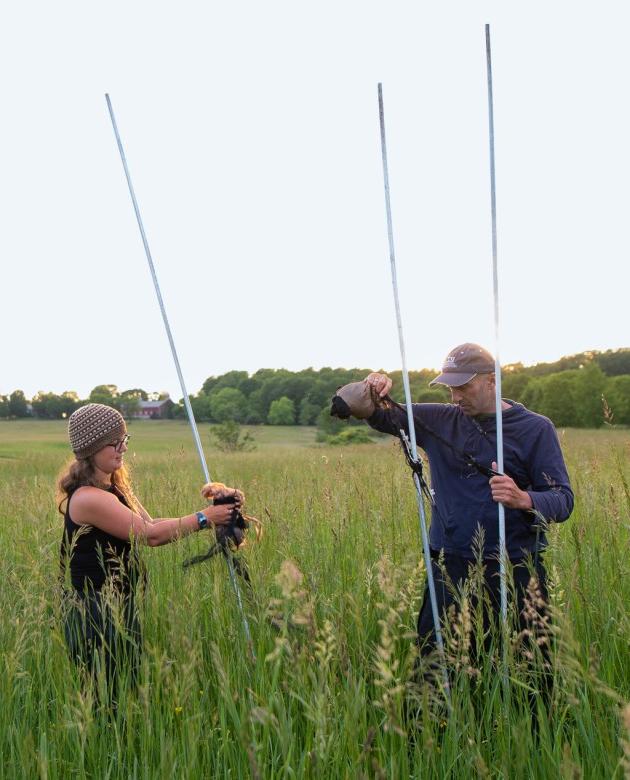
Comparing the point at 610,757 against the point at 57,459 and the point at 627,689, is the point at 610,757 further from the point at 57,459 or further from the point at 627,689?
the point at 57,459

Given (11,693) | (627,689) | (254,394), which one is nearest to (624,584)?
(627,689)

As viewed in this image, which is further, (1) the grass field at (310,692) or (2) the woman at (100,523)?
(2) the woman at (100,523)

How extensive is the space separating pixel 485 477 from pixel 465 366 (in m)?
0.50

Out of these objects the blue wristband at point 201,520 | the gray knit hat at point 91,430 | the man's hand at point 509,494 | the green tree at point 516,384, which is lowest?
the green tree at point 516,384

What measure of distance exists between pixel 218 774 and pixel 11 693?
808 mm

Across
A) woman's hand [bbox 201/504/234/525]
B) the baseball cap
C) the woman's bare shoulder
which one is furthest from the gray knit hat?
the baseball cap

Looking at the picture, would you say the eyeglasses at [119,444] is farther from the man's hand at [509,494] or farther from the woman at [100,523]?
the man's hand at [509,494]

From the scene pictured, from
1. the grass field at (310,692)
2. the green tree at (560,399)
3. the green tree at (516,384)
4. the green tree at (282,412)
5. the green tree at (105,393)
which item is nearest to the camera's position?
the grass field at (310,692)

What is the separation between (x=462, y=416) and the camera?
3334mm

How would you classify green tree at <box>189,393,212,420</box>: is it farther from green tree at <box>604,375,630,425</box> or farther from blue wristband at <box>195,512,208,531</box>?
blue wristband at <box>195,512,208,531</box>

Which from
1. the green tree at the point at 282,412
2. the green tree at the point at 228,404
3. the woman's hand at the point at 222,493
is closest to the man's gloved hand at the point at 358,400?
the woman's hand at the point at 222,493

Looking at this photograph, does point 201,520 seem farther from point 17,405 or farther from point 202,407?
point 17,405

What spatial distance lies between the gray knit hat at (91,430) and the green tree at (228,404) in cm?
6238

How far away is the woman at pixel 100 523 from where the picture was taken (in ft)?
9.34
